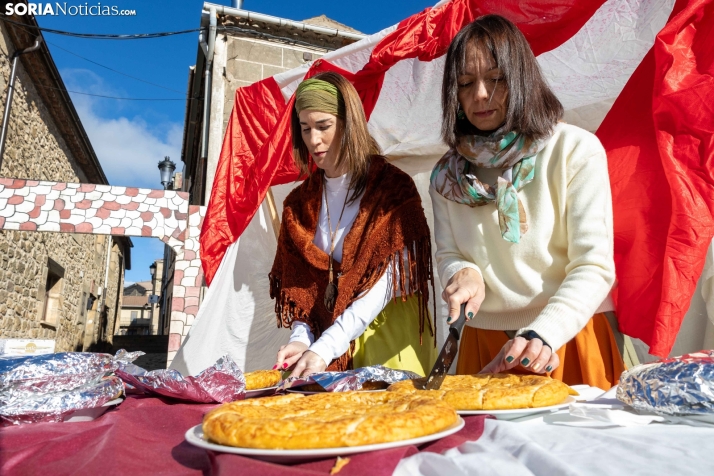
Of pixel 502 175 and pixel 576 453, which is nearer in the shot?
pixel 576 453

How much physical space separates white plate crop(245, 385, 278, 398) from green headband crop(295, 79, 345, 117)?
106cm

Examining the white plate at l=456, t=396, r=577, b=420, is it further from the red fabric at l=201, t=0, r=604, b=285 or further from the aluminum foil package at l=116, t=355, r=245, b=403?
the red fabric at l=201, t=0, r=604, b=285

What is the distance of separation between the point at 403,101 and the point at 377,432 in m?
2.38

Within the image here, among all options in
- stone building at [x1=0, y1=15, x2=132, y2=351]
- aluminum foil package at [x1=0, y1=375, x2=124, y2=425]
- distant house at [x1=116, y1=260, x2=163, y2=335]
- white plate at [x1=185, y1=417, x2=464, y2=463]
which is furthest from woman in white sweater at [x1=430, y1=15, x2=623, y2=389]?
distant house at [x1=116, y1=260, x2=163, y2=335]

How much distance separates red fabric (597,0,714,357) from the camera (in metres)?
1.40

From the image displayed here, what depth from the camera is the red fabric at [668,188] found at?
1396mm

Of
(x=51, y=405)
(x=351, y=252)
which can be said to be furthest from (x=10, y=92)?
(x=51, y=405)

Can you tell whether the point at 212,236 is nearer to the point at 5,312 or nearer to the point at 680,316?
the point at 680,316

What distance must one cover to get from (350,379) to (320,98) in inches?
44.6

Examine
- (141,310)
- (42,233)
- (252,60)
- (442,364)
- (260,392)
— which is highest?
(252,60)

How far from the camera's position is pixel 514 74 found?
4.37 feet

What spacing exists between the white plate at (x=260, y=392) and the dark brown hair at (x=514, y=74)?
0.90m

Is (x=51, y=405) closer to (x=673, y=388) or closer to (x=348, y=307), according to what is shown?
(x=348, y=307)

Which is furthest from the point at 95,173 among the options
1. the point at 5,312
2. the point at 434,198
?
the point at 434,198
